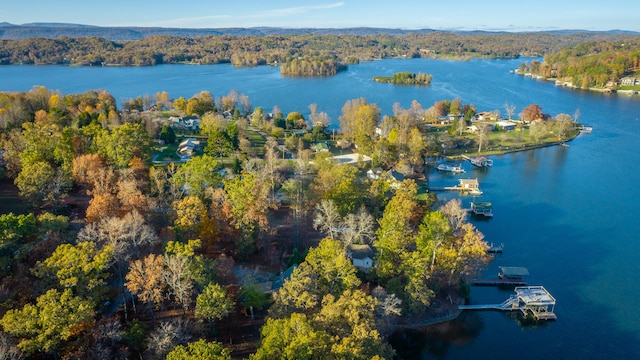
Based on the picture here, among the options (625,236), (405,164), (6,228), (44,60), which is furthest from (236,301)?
(44,60)

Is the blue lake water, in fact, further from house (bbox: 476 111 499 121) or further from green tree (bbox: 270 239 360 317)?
house (bbox: 476 111 499 121)

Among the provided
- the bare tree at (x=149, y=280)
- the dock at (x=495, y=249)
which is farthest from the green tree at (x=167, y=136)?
the dock at (x=495, y=249)

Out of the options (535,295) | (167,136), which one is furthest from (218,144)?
(535,295)

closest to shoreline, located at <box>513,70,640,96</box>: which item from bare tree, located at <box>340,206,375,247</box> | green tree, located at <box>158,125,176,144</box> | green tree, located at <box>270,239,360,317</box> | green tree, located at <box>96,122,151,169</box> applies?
bare tree, located at <box>340,206,375,247</box>

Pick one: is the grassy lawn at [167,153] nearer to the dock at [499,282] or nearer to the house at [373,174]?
the house at [373,174]

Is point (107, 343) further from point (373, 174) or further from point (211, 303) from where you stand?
point (373, 174)
